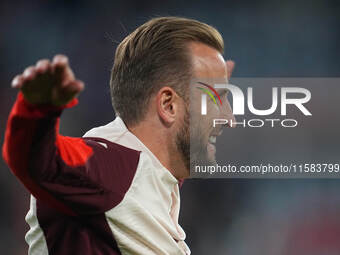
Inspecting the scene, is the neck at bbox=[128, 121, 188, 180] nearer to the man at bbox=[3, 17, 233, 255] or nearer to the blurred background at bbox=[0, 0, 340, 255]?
the man at bbox=[3, 17, 233, 255]

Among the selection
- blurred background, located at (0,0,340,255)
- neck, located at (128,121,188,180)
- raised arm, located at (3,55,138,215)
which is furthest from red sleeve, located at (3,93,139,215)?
blurred background, located at (0,0,340,255)

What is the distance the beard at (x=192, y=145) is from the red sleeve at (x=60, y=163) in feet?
0.58

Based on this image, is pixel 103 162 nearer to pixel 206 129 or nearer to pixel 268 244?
pixel 206 129

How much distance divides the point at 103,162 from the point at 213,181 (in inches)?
103

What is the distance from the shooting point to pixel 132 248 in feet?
3.50

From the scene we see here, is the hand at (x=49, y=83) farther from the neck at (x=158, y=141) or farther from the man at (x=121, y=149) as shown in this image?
the neck at (x=158, y=141)

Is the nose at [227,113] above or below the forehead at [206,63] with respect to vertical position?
below

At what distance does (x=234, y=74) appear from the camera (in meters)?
3.72

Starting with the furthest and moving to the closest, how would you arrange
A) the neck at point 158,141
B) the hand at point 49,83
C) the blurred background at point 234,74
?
the blurred background at point 234,74, the neck at point 158,141, the hand at point 49,83

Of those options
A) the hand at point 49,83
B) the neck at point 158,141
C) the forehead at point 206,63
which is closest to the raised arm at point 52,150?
the hand at point 49,83

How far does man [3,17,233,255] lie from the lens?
813mm

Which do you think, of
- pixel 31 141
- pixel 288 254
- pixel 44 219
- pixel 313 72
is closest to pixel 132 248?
pixel 44 219

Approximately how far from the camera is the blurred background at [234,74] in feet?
11.4

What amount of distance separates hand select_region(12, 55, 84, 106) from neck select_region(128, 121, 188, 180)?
0.46 meters
